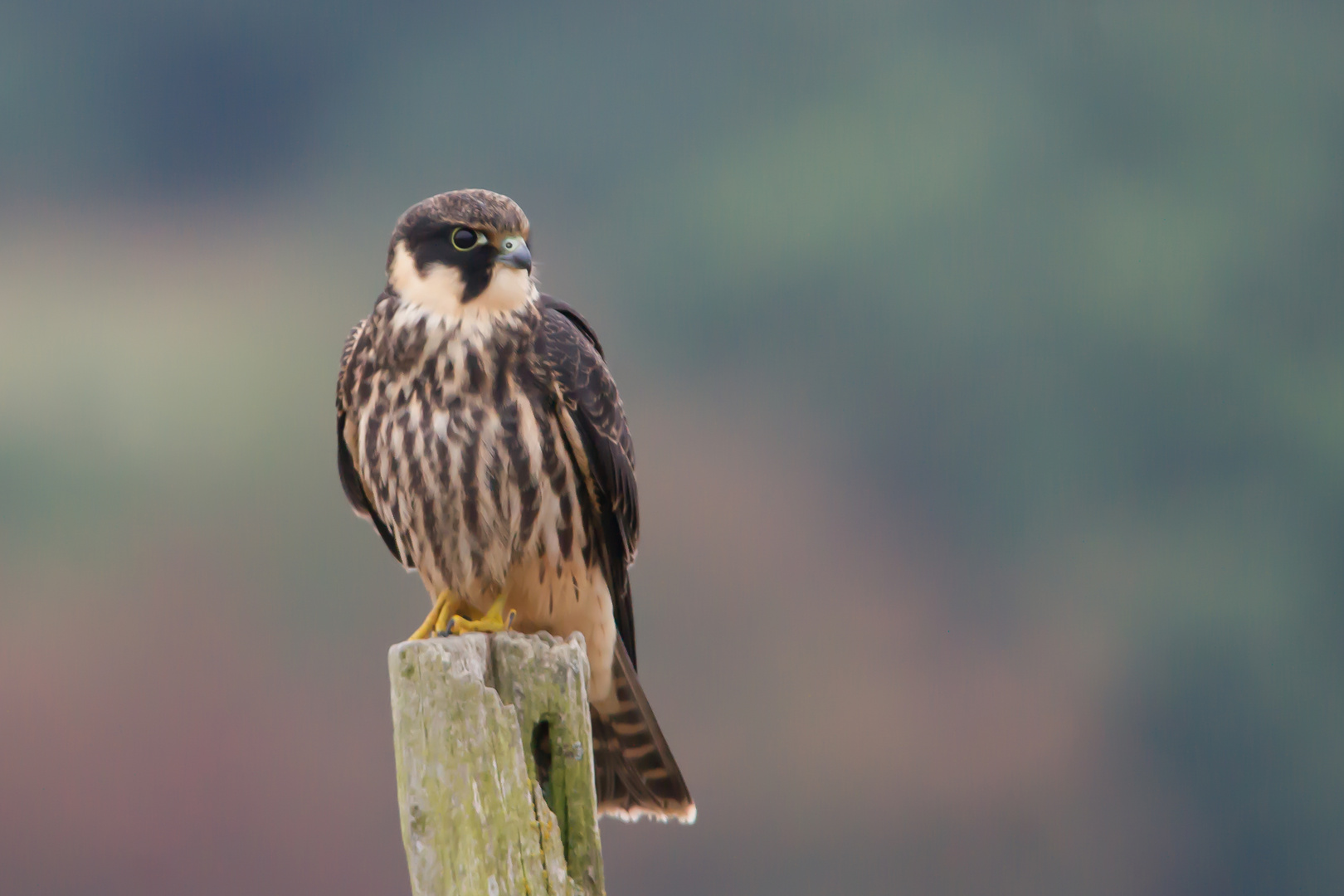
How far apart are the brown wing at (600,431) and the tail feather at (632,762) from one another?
0.17 m

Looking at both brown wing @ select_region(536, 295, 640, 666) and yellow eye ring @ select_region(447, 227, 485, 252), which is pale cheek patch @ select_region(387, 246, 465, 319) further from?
brown wing @ select_region(536, 295, 640, 666)

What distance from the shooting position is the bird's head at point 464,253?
2.41 m

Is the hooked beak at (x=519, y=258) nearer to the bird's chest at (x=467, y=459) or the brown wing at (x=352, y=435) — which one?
the bird's chest at (x=467, y=459)

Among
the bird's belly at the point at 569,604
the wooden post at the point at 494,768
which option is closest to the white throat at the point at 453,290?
the bird's belly at the point at 569,604

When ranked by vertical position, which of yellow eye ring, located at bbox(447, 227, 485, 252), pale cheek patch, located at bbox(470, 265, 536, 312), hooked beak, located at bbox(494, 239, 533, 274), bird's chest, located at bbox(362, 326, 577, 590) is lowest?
bird's chest, located at bbox(362, 326, 577, 590)

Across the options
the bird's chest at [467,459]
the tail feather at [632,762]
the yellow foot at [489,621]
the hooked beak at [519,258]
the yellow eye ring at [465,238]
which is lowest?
the tail feather at [632,762]

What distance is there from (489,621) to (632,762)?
45 cm

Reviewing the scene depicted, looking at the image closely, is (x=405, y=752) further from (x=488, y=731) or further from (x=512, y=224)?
(x=512, y=224)

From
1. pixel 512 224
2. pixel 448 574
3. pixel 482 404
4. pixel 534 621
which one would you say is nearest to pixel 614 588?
pixel 534 621

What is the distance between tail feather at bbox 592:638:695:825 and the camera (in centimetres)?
268

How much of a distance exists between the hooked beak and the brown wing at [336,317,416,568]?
36cm

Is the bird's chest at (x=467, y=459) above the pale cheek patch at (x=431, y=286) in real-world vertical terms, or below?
below

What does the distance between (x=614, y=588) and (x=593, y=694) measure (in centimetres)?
Answer: 23

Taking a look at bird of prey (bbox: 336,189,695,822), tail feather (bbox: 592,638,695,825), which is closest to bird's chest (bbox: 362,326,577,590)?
bird of prey (bbox: 336,189,695,822)
